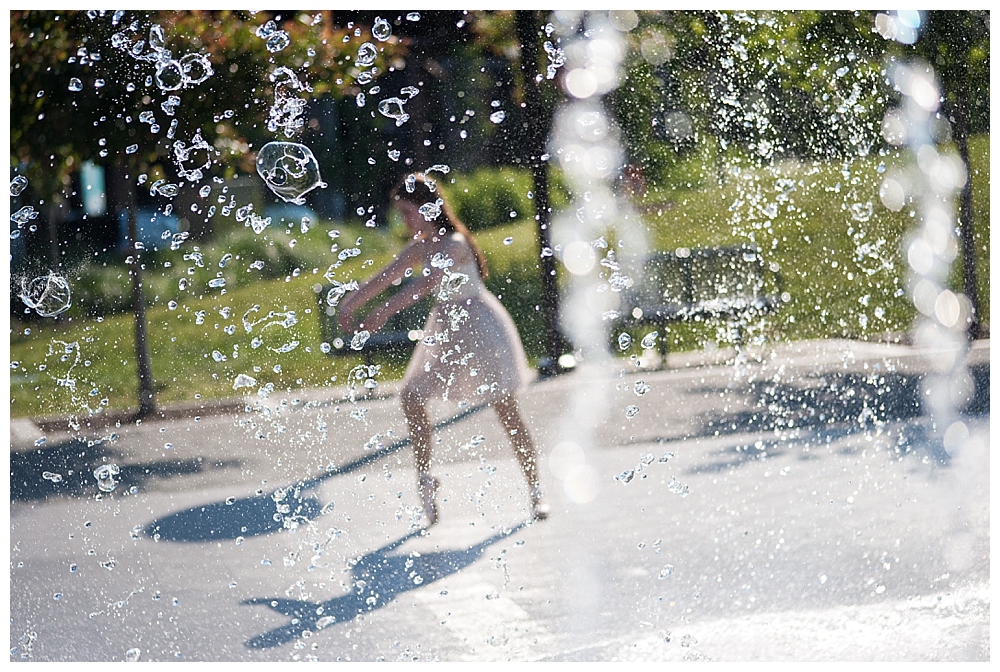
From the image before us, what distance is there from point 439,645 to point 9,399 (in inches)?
42.9

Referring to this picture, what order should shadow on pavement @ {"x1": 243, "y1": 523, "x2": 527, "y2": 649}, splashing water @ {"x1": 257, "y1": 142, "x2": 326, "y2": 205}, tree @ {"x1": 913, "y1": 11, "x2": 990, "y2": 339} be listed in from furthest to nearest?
1. tree @ {"x1": 913, "y1": 11, "x2": 990, "y2": 339}
2. shadow on pavement @ {"x1": 243, "y1": 523, "x2": 527, "y2": 649}
3. splashing water @ {"x1": 257, "y1": 142, "x2": 326, "y2": 205}

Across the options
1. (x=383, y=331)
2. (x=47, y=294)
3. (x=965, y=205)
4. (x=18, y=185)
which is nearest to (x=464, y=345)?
(x=383, y=331)

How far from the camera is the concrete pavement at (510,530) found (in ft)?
6.95

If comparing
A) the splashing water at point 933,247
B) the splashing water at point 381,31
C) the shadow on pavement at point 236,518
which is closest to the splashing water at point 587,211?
the splashing water at point 381,31

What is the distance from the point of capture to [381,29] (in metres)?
2.07

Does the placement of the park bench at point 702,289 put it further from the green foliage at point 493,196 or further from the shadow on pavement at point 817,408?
the green foliage at point 493,196

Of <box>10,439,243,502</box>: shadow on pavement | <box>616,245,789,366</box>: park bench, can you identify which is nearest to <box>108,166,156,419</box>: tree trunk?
<box>10,439,243,502</box>: shadow on pavement

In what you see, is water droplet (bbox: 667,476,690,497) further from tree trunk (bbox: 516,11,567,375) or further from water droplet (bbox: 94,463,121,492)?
water droplet (bbox: 94,463,121,492)

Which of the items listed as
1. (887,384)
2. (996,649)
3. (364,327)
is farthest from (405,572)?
(996,649)

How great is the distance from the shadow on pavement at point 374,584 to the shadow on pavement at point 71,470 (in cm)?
35

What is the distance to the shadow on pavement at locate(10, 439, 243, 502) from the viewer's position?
2156 mm

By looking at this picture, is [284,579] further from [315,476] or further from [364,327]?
[364,327]

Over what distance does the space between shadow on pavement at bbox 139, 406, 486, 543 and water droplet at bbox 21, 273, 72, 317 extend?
511 mm

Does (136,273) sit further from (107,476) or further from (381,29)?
(381,29)
